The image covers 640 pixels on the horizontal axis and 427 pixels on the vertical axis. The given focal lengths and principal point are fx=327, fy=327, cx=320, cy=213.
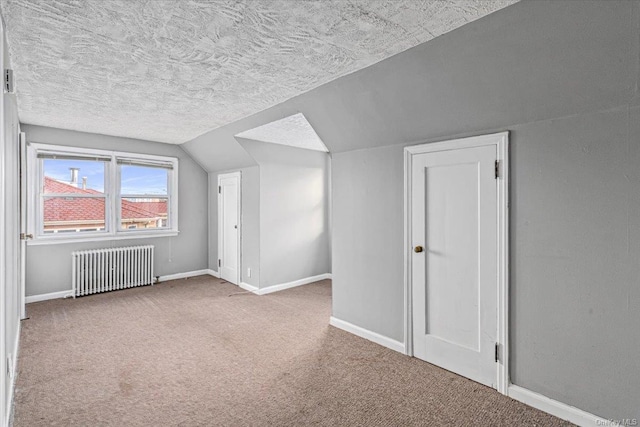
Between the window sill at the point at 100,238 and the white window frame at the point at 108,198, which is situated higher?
the white window frame at the point at 108,198

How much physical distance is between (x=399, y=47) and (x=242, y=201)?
366 cm

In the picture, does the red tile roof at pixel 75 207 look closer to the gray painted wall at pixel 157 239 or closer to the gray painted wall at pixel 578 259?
the gray painted wall at pixel 157 239

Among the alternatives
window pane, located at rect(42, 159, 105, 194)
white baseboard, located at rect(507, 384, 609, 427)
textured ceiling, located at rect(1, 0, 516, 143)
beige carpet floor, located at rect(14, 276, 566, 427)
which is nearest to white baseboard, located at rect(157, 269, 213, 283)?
beige carpet floor, located at rect(14, 276, 566, 427)

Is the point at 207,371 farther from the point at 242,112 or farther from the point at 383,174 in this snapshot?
the point at 242,112

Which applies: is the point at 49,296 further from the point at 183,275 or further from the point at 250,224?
the point at 250,224

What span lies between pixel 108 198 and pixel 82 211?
1.23 feet

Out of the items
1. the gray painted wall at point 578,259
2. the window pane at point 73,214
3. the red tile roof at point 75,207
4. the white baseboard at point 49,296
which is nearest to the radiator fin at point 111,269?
the white baseboard at point 49,296

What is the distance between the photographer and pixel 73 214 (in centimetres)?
471

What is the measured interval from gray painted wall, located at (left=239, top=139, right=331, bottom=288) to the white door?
0.59 meters

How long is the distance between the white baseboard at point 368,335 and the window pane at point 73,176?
13.2 ft

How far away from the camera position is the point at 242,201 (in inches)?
205

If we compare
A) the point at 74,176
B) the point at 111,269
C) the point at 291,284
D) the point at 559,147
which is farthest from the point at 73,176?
the point at 559,147

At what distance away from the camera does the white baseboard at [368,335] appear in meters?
3.00

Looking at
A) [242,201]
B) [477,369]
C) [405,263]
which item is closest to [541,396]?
[477,369]
